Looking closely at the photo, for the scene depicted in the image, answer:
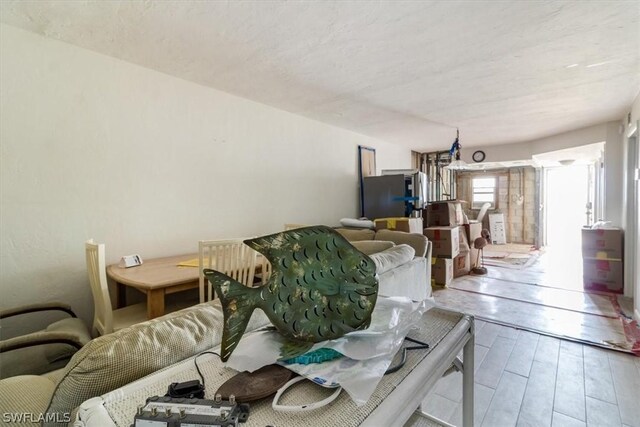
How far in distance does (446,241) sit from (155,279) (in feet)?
12.1

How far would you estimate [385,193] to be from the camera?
4.54 meters

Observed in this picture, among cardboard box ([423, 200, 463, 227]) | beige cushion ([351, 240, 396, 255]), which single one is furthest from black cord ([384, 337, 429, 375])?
cardboard box ([423, 200, 463, 227])

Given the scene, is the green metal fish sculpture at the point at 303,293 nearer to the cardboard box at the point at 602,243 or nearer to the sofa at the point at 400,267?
the sofa at the point at 400,267

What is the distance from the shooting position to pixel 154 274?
6.34 feet

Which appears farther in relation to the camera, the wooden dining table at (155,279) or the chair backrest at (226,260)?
the chair backrest at (226,260)

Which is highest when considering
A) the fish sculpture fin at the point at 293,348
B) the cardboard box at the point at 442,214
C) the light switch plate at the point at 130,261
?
the cardboard box at the point at 442,214

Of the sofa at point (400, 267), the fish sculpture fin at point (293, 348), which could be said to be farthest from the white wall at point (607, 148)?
the fish sculpture fin at point (293, 348)

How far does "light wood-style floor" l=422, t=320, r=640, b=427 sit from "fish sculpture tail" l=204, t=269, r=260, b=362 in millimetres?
1573

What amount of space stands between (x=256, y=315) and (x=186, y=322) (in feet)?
0.73

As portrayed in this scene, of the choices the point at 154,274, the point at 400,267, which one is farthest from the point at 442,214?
the point at 154,274

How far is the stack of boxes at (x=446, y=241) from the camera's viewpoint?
4.09m

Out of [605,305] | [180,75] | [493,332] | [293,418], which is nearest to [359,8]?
[180,75]

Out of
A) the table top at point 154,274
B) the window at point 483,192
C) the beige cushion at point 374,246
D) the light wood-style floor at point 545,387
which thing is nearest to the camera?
the light wood-style floor at point 545,387

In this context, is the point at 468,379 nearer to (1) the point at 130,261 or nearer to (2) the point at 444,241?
(1) the point at 130,261
